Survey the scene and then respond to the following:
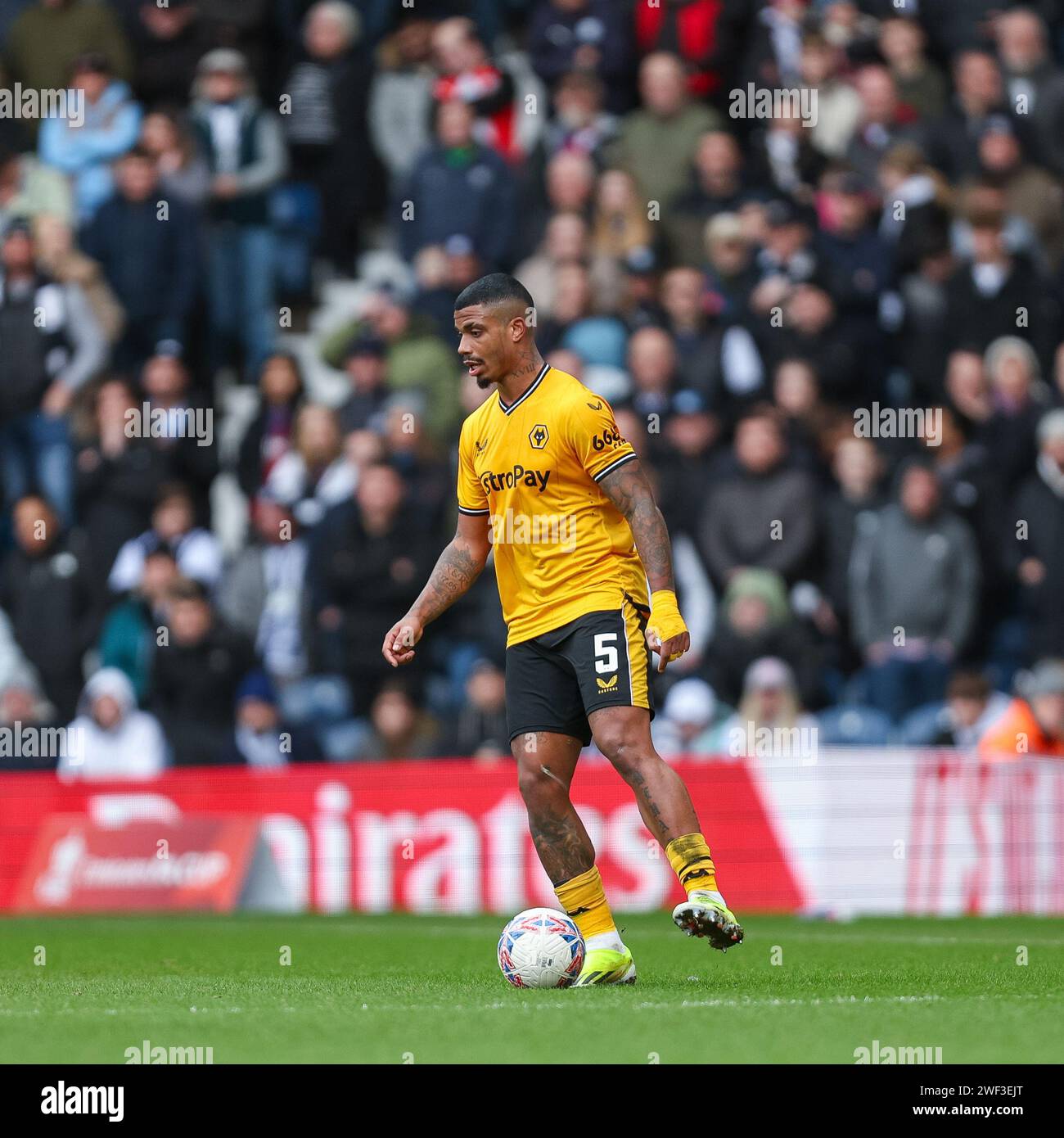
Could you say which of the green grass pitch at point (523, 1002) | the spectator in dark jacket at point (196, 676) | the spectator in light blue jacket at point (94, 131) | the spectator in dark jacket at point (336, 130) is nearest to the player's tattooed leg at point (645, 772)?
the green grass pitch at point (523, 1002)

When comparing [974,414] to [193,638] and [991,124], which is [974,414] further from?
[193,638]

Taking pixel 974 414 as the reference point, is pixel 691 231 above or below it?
above

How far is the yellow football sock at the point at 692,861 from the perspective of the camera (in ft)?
27.3

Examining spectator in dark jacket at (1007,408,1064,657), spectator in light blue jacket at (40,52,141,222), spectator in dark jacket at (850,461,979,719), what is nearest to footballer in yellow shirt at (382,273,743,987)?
spectator in dark jacket at (850,461,979,719)

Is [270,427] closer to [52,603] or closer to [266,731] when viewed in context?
[52,603]

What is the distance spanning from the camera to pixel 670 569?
28.1 ft

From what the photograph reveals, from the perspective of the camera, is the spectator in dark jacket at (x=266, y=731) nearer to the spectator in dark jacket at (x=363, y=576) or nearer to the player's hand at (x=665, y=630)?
the spectator in dark jacket at (x=363, y=576)

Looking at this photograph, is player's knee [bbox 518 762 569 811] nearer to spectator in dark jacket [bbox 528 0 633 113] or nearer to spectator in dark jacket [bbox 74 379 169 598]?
spectator in dark jacket [bbox 74 379 169 598]

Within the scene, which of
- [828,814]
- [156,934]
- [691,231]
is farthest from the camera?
[691,231]

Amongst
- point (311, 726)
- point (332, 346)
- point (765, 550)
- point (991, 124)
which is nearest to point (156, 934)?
point (311, 726)

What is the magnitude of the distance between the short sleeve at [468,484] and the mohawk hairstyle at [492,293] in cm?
56
